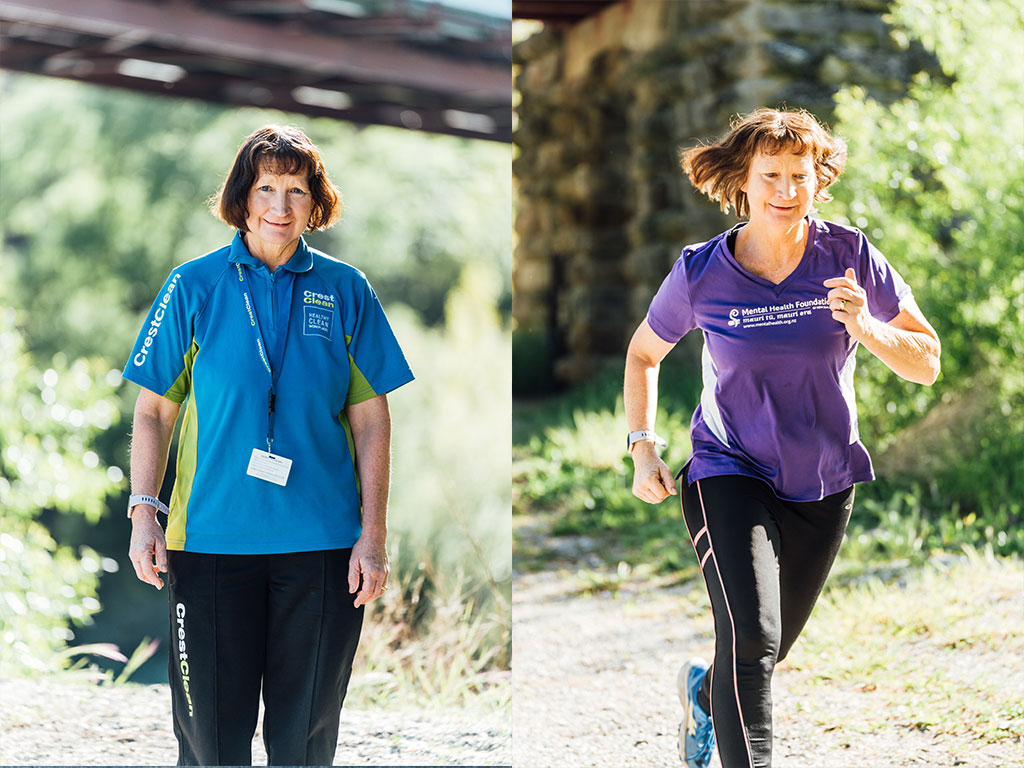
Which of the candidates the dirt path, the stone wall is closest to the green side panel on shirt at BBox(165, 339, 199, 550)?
the dirt path

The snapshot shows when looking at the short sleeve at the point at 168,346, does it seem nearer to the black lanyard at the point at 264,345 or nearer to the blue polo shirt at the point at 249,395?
the blue polo shirt at the point at 249,395

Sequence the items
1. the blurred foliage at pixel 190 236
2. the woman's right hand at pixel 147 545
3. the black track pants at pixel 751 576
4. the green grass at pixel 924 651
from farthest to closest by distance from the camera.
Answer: the blurred foliage at pixel 190 236
the green grass at pixel 924 651
the woman's right hand at pixel 147 545
the black track pants at pixel 751 576

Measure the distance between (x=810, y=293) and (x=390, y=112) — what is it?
643 centimetres

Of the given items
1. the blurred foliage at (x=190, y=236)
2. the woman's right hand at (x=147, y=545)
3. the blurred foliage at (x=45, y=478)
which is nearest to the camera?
the woman's right hand at (x=147, y=545)

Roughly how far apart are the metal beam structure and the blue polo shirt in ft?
11.3

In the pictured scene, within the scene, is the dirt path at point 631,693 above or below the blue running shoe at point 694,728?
below

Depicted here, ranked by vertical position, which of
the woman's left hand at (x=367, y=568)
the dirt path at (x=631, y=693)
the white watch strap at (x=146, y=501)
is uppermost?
the white watch strap at (x=146, y=501)

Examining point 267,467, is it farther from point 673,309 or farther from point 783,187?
point 783,187

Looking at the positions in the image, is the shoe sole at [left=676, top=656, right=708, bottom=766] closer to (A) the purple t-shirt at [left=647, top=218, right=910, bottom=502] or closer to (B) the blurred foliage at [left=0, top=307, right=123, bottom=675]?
(A) the purple t-shirt at [left=647, top=218, right=910, bottom=502]

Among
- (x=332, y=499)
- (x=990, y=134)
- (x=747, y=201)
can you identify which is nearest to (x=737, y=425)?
(x=747, y=201)

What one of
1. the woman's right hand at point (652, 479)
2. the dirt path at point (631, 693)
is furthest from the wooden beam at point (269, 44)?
the woman's right hand at point (652, 479)

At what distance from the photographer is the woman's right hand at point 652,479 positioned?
2512 mm

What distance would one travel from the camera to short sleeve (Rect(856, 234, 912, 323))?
250 centimetres

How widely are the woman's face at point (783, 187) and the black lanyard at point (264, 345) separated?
1013 millimetres
